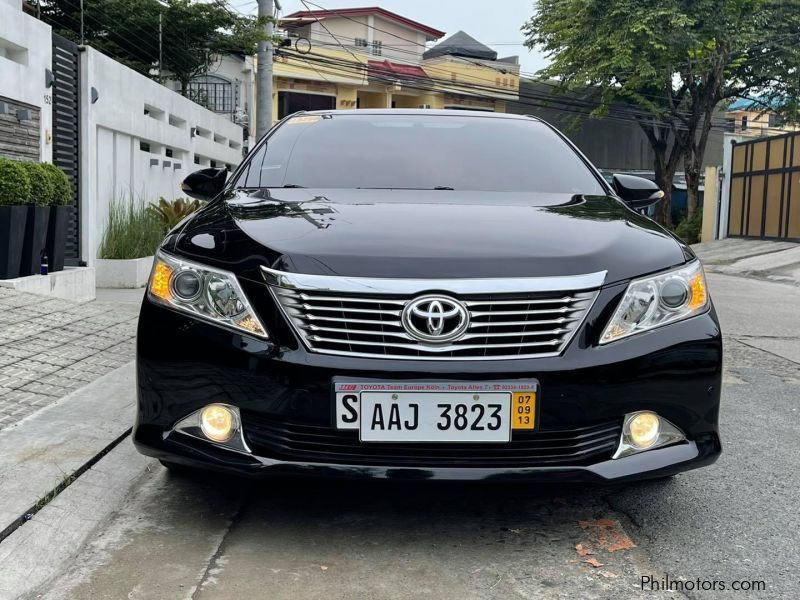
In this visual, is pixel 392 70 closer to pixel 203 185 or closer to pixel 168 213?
pixel 168 213

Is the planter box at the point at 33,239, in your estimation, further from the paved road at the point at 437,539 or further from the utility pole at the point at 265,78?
the utility pole at the point at 265,78

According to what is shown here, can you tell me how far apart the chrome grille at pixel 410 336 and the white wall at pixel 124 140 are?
886 centimetres

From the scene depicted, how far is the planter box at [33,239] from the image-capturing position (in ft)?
25.8

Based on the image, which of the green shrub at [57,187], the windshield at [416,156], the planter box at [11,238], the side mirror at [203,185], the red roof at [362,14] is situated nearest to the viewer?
the windshield at [416,156]

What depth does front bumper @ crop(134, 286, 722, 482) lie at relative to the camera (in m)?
2.67

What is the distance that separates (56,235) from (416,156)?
5536mm

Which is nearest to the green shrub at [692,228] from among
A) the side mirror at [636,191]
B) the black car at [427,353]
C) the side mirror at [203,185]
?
the side mirror at [636,191]

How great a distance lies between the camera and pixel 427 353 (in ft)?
8.79

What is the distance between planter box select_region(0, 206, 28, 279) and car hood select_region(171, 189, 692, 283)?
4532 mm

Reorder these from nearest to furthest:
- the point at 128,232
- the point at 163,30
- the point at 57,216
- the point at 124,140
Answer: the point at 57,216 → the point at 128,232 → the point at 124,140 → the point at 163,30

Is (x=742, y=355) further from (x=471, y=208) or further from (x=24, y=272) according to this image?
(x=24, y=272)

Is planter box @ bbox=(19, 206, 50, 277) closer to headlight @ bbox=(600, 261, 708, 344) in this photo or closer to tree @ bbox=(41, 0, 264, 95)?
headlight @ bbox=(600, 261, 708, 344)

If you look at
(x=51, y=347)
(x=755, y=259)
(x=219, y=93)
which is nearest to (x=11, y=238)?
(x=51, y=347)

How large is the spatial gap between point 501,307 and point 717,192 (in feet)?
96.4
